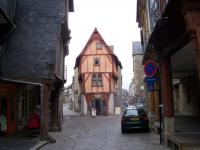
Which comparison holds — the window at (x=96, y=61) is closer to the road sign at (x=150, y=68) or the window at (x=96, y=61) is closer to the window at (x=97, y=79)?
the window at (x=97, y=79)

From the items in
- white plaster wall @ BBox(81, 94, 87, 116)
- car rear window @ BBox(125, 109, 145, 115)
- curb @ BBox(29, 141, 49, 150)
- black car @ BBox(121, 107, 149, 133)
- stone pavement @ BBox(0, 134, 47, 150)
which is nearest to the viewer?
stone pavement @ BBox(0, 134, 47, 150)

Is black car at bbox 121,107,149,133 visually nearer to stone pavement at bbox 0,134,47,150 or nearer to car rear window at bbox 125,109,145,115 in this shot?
car rear window at bbox 125,109,145,115

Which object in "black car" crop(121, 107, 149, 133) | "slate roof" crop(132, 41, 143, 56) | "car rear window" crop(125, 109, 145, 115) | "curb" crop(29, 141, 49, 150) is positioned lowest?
"curb" crop(29, 141, 49, 150)

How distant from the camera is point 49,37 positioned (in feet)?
73.2

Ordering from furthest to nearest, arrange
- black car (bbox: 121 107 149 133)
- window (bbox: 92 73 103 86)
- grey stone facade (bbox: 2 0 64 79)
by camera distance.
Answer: window (bbox: 92 73 103 86), black car (bbox: 121 107 149 133), grey stone facade (bbox: 2 0 64 79)

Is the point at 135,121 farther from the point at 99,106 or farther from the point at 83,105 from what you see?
the point at 83,105

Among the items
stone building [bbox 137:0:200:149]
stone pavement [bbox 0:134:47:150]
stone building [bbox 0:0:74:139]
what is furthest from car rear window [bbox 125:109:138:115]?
stone pavement [bbox 0:134:47:150]

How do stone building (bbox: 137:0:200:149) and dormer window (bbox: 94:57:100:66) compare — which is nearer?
stone building (bbox: 137:0:200:149)

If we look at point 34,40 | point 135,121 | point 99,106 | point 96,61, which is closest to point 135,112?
point 135,121

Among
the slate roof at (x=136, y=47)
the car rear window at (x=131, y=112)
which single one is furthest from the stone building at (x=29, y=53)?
the slate roof at (x=136, y=47)

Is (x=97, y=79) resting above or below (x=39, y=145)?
above

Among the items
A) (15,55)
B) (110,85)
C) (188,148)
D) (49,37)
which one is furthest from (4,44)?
(110,85)

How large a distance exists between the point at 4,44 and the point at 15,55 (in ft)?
2.59

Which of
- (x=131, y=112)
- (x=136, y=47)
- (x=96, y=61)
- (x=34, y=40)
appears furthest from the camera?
(x=136, y=47)
